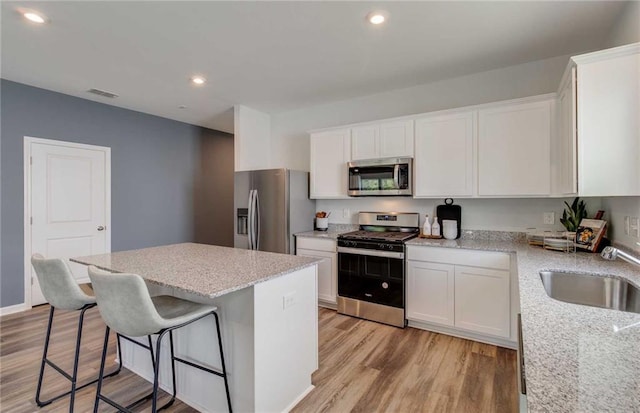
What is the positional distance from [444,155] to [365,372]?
214cm

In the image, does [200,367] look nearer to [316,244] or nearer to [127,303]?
[127,303]

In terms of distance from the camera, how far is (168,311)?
1720 mm

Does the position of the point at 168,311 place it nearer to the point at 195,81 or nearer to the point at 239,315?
the point at 239,315

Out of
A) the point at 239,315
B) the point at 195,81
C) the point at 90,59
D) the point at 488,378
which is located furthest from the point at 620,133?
the point at 90,59

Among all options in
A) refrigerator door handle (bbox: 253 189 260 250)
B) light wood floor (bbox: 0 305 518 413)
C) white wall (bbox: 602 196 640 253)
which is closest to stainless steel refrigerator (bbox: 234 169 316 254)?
refrigerator door handle (bbox: 253 189 260 250)

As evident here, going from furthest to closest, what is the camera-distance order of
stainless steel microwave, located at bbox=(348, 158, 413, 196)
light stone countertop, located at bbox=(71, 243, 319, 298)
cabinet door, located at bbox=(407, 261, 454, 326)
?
stainless steel microwave, located at bbox=(348, 158, 413, 196), cabinet door, located at bbox=(407, 261, 454, 326), light stone countertop, located at bbox=(71, 243, 319, 298)

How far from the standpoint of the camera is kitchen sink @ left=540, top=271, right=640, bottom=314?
1.55 m

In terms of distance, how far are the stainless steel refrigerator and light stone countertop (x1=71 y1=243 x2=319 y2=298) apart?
1.24 metres

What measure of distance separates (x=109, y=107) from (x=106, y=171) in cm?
90

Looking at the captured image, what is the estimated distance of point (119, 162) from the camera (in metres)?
4.39

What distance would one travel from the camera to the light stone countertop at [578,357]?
0.63 metres

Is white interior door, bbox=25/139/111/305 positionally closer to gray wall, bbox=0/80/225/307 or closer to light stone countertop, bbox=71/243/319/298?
gray wall, bbox=0/80/225/307

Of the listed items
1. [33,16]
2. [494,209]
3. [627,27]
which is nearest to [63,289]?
[33,16]

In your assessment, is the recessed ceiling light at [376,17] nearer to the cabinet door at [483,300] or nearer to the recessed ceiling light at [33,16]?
the cabinet door at [483,300]
